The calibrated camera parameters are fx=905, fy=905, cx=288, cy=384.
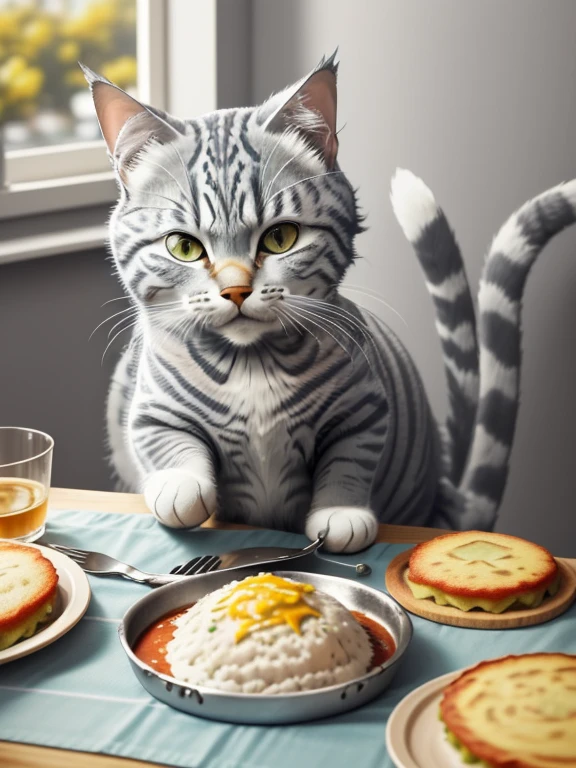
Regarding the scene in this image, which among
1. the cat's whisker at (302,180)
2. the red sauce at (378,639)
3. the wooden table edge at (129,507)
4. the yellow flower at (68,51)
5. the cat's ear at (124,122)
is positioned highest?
the yellow flower at (68,51)

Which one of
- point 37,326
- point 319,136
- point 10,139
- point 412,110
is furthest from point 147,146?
point 10,139

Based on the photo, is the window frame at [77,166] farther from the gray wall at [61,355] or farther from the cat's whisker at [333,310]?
the cat's whisker at [333,310]

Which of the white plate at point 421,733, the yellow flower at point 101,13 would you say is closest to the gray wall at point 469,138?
the yellow flower at point 101,13

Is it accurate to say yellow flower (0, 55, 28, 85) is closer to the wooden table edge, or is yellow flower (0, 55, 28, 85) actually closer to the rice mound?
the wooden table edge

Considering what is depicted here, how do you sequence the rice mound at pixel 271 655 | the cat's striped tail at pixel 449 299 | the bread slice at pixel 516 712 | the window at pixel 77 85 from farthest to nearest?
the window at pixel 77 85
the cat's striped tail at pixel 449 299
the rice mound at pixel 271 655
the bread slice at pixel 516 712

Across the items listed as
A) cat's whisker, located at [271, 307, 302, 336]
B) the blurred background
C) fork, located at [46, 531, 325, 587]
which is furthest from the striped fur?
fork, located at [46, 531, 325, 587]

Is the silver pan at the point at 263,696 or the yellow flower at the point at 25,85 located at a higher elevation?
the yellow flower at the point at 25,85
